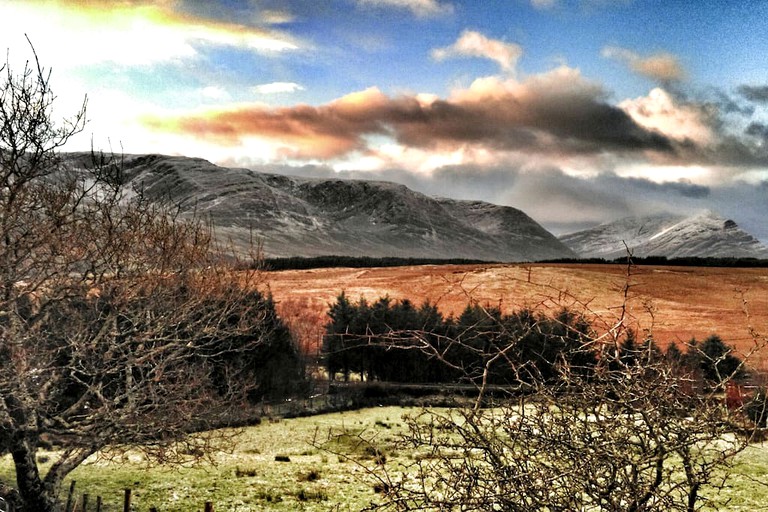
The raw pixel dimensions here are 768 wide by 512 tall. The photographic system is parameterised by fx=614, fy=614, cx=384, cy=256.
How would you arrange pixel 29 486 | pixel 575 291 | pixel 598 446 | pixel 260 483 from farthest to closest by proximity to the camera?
1. pixel 575 291
2. pixel 260 483
3. pixel 29 486
4. pixel 598 446

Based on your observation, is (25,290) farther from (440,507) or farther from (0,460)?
(0,460)

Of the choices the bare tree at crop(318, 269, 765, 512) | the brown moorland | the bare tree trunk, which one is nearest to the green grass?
the bare tree trunk

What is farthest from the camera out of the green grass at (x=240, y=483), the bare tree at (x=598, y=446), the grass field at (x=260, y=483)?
the green grass at (x=240, y=483)

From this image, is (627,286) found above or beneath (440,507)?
above

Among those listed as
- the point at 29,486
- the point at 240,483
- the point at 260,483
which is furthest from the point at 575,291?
the point at 29,486

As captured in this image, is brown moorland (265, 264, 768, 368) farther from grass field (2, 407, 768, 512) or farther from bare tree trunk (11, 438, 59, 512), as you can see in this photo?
bare tree trunk (11, 438, 59, 512)

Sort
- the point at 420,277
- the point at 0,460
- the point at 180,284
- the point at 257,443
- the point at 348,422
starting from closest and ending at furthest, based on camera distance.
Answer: the point at 180,284, the point at 0,460, the point at 257,443, the point at 348,422, the point at 420,277

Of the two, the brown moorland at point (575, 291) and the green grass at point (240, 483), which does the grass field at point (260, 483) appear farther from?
the brown moorland at point (575, 291)

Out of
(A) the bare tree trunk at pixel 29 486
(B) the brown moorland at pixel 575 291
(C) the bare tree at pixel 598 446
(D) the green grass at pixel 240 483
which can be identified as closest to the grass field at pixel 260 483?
(D) the green grass at pixel 240 483

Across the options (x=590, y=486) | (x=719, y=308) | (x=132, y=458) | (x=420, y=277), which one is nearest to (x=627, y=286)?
(x=590, y=486)

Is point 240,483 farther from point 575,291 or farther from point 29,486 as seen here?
point 575,291

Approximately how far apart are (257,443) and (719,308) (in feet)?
345

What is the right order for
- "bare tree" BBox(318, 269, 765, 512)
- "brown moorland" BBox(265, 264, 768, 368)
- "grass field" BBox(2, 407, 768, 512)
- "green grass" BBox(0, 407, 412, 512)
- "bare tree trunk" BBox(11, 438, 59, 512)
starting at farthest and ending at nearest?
"brown moorland" BBox(265, 264, 768, 368), "green grass" BBox(0, 407, 412, 512), "grass field" BBox(2, 407, 768, 512), "bare tree trunk" BBox(11, 438, 59, 512), "bare tree" BBox(318, 269, 765, 512)

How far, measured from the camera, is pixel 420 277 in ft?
515
